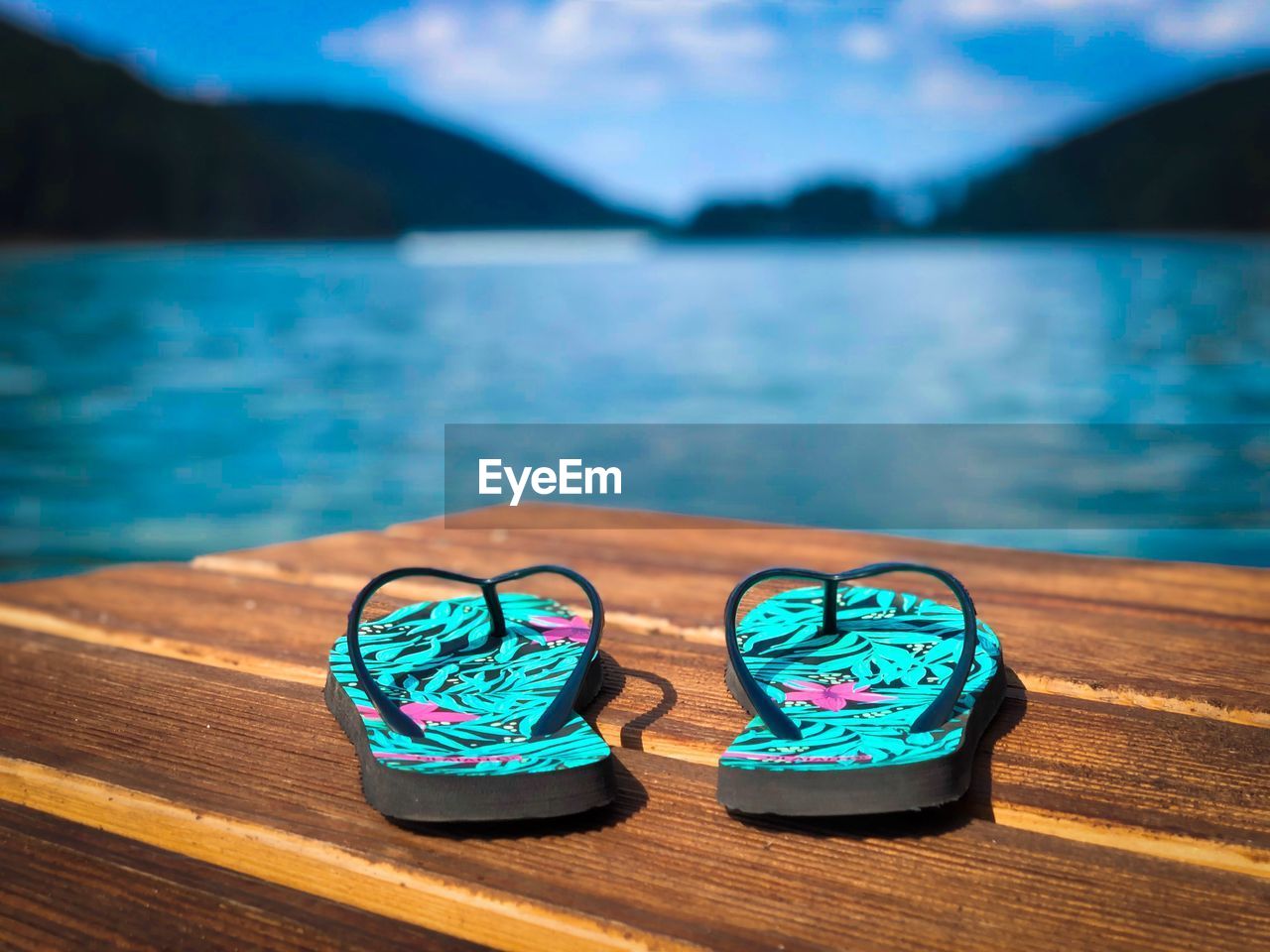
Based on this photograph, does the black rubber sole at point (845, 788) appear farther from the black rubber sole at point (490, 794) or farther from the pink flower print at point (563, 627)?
the pink flower print at point (563, 627)

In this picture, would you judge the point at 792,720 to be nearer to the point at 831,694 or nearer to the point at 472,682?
the point at 831,694

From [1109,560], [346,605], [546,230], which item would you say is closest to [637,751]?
[346,605]

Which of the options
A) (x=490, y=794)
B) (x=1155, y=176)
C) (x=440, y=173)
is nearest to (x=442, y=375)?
(x=490, y=794)

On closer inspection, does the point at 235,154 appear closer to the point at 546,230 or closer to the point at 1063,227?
the point at 546,230

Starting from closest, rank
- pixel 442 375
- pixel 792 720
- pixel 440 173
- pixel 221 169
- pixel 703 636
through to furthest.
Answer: pixel 792 720, pixel 703 636, pixel 442 375, pixel 221 169, pixel 440 173

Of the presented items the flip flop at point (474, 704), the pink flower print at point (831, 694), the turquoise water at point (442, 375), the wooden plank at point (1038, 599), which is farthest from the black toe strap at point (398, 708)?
the turquoise water at point (442, 375)

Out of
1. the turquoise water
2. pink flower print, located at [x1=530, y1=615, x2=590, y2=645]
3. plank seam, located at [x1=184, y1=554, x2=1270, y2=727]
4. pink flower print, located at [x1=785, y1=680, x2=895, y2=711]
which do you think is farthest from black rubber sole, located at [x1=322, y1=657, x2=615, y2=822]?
the turquoise water
